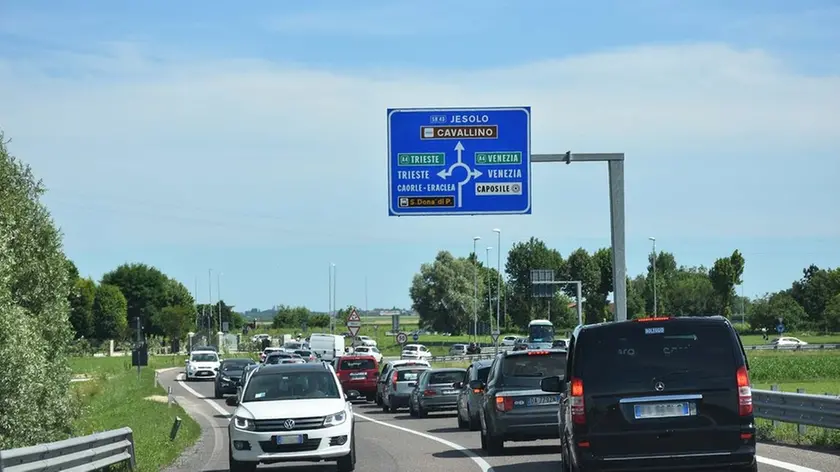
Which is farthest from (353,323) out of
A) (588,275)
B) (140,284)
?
(140,284)

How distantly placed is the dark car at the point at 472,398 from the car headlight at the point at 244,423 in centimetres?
793

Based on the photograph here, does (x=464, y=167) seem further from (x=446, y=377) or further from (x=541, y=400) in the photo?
(x=541, y=400)

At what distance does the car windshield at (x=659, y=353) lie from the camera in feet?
41.3

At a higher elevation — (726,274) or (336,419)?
(726,274)

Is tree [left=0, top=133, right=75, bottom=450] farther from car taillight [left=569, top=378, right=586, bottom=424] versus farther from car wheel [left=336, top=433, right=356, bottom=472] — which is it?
car taillight [left=569, top=378, right=586, bottom=424]

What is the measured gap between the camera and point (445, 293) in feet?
488

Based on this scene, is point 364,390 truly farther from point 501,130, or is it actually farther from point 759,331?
point 759,331

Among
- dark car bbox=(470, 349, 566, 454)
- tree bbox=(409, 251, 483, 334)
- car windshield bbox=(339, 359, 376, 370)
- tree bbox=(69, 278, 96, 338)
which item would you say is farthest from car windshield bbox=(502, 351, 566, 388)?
tree bbox=(69, 278, 96, 338)

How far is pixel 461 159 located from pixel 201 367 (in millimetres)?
46970

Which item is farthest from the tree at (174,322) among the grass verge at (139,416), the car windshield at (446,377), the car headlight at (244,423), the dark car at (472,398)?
the car headlight at (244,423)

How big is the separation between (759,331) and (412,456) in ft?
436

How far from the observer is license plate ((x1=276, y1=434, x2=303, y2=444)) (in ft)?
59.4

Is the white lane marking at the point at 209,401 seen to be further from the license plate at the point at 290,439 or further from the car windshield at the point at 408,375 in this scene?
the license plate at the point at 290,439

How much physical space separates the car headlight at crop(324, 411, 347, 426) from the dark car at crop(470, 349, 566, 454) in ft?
9.92
